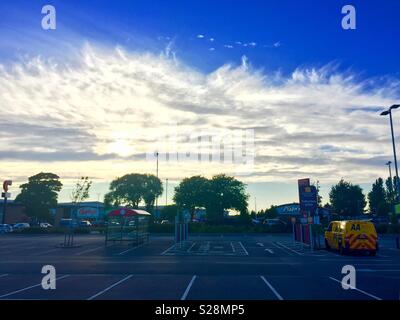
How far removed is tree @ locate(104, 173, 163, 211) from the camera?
91.8 meters

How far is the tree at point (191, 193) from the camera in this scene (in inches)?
3211

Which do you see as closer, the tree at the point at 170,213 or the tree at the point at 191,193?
the tree at the point at 170,213

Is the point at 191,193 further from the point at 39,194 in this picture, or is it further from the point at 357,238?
the point at 357,238

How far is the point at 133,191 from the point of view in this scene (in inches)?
3610

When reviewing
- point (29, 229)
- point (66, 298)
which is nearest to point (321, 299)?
point (66, 298)

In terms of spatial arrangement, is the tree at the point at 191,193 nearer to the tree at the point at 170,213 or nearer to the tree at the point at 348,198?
the tree at the point at 170,213

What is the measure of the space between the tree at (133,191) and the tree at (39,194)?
24523 mm

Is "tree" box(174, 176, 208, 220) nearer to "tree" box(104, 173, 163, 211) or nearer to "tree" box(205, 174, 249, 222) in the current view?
"tree" box(205, 174, 249, 222)

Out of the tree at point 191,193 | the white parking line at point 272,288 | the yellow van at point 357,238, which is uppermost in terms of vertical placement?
the tree at point 191,193

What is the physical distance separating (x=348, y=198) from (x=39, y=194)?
7765 centimetres

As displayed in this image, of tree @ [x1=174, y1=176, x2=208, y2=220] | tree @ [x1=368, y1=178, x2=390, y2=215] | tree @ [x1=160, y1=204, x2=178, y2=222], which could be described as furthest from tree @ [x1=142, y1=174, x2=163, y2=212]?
tree @ [x1=368, y1=178, x2=390, y2=215]

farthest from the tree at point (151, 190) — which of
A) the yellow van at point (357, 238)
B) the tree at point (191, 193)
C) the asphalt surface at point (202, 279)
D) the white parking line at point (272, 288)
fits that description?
the white parking line at point (272, 288)

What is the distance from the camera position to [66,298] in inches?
410

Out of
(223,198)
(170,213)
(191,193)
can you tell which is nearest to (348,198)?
(223,198)
